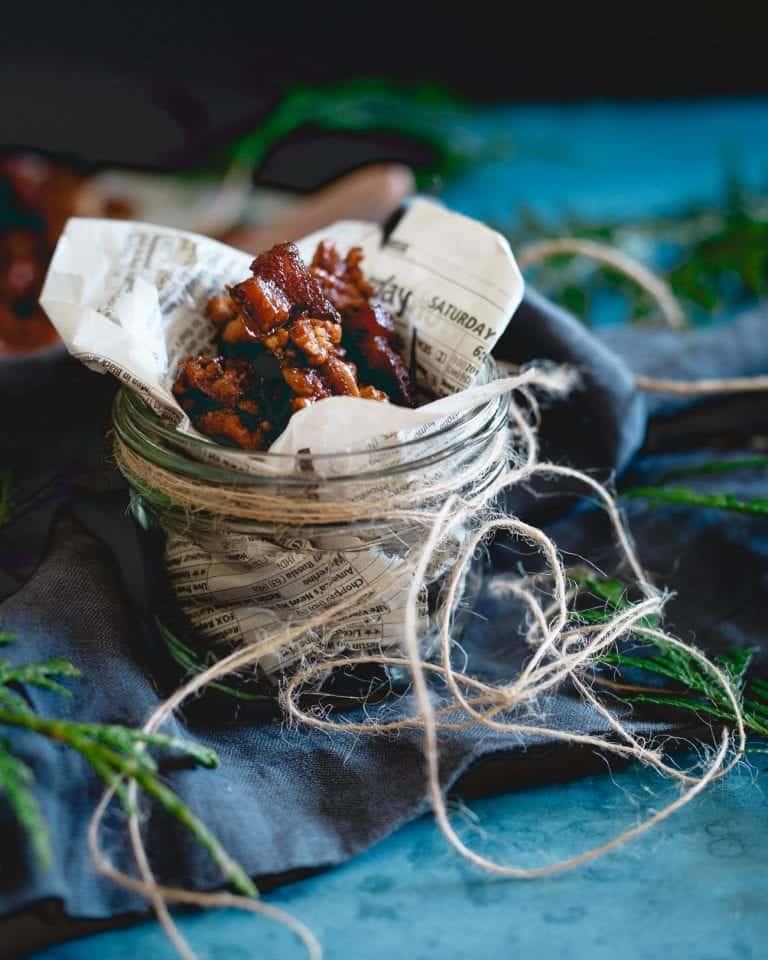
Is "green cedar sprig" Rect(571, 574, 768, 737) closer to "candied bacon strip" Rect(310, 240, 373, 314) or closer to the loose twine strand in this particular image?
the loose twine strand

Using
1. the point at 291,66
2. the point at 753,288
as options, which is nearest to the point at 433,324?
the point at 753,288

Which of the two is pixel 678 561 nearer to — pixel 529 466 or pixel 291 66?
pixel 529 466

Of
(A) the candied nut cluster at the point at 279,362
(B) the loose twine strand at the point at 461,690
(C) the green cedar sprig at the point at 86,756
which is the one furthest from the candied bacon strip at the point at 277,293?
(C) the green cedar sprig at the point at 86,756

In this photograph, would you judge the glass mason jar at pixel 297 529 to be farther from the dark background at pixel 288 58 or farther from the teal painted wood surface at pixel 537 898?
the dark background at pixel 288 58

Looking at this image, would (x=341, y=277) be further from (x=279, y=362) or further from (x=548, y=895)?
(x=548, y=895)

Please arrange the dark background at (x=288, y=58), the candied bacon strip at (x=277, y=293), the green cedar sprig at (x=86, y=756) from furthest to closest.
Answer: the dark background at (x=288, y=58), the candied bacon strip at (x=277, y=293), the green cedar sprig at (x=86, y=756)

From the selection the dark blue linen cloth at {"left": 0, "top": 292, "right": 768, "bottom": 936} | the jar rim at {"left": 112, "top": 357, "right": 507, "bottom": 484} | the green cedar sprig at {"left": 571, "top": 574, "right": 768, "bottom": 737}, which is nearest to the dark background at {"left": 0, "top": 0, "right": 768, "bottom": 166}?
the dark blue linen cloth at {"left": 0, "top": 292, "right": 768, "bottom": 936}

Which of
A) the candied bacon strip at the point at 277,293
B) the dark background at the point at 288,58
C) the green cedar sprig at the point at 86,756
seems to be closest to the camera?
the green cedar sprig at the point at 86,756
